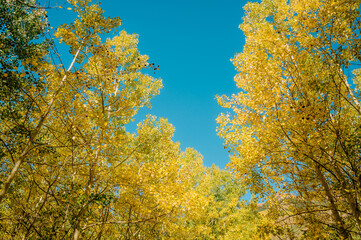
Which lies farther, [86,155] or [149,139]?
[149,139]

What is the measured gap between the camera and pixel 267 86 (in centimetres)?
406

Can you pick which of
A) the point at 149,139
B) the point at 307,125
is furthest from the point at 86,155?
the point at 307,125

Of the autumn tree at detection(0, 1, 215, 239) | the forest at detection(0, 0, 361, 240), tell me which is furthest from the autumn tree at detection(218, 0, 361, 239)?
the autumn tree at detection(0, 1, 215, 239)

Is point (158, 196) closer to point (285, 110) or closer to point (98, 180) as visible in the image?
point (98, 180)

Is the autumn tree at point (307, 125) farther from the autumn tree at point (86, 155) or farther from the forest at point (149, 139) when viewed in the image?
the autumn tree at point (86, 155)

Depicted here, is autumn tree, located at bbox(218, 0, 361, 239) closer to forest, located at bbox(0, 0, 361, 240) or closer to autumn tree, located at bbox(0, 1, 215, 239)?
forest, located at bbox(0, 0, 361, 240)

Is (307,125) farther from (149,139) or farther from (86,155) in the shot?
(86,155)

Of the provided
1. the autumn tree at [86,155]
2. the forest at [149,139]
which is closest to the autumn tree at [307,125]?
the forest at [149,139]

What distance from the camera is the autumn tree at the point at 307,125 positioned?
347 centimetres

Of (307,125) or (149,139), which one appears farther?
(149,139)

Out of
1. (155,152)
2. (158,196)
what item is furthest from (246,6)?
(158,196)

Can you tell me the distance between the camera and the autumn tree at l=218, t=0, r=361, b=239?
11.4 ft

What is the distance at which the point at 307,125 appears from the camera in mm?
3510

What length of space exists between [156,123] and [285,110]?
30.4 ft
